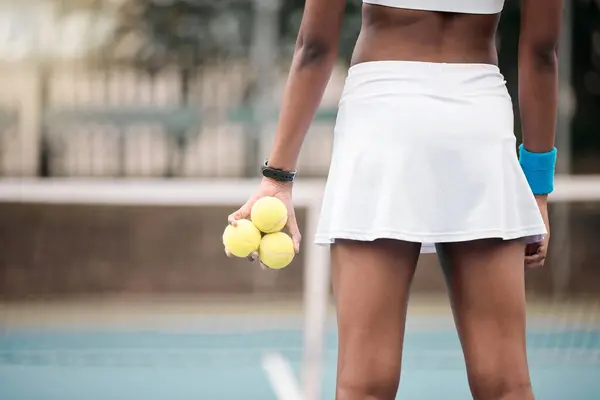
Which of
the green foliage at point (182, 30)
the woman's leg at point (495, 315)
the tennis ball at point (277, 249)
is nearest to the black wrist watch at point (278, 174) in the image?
the tennis ball at point (277, 249)

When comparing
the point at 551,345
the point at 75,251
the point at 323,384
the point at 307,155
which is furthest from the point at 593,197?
the point at 75,251

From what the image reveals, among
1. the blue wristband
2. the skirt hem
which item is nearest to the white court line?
the blue wristband

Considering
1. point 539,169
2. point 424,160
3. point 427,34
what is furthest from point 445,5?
point 539,169

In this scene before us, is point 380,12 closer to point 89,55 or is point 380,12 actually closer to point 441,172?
point 441,172

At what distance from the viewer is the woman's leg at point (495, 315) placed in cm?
181

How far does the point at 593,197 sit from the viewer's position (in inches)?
161

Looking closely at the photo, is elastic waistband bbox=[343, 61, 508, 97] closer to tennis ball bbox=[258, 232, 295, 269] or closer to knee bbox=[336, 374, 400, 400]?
tennis ball bbox=[258, 232, 295, 269]

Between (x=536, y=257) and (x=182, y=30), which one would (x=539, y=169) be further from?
(x=182, y=30)

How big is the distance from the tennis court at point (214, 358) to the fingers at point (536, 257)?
8.70ft

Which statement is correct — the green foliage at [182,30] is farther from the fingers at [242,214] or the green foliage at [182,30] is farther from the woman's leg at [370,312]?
the woman's leg at [370,312]

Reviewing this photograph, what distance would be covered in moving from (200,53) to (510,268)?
6388 mm

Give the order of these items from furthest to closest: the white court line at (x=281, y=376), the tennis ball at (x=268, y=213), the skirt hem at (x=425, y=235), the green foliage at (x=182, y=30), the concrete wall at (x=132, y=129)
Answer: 1. the green foliage at (x=182, y=30)
2. the concrete wall at (x=132, y=129)
3. the white court line at (x=281, y=376)
4. the tennis ball at (x=268, y=213)
5. the skirt hem at (x=425, y=235)

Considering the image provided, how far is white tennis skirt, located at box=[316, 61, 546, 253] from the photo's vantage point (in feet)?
5.82

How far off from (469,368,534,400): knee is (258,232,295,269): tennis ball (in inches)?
15.8
